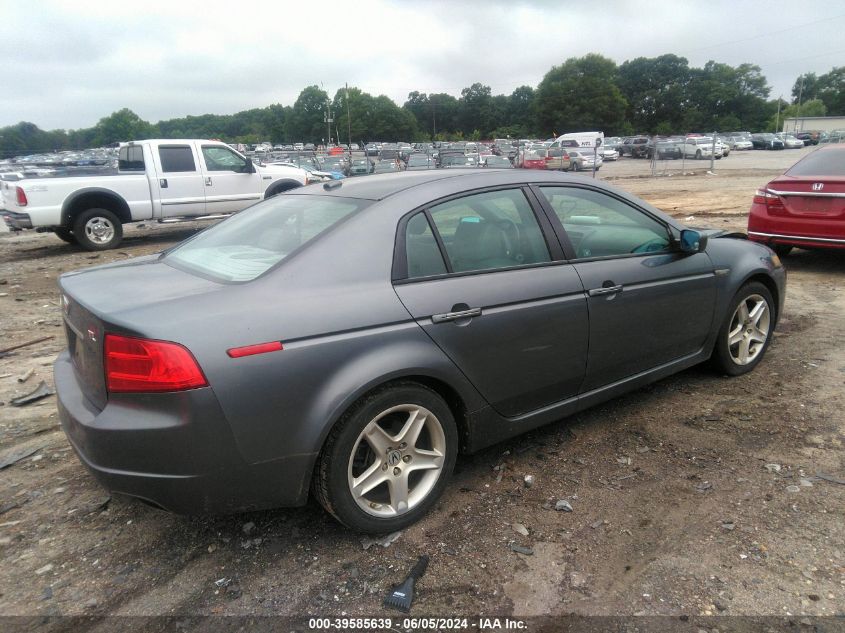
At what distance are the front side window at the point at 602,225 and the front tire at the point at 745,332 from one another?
91 centimetres

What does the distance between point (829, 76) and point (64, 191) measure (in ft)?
493

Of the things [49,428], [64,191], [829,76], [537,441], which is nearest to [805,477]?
[537,441]

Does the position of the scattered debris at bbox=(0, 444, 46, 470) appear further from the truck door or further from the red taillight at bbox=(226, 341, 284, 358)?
the truck door

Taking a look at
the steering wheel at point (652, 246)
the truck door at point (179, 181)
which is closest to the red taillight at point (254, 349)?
the steering wheel at point (652, 246)

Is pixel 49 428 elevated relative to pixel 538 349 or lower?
lower

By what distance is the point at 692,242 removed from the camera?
374 cm

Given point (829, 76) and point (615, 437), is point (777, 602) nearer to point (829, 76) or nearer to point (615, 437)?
point (615, 437)

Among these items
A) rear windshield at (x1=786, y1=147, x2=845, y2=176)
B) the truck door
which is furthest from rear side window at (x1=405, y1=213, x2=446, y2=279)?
the truck door

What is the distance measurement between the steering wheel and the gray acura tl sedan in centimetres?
1

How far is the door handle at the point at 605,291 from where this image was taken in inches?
129

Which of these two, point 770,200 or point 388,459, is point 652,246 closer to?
point 388,459

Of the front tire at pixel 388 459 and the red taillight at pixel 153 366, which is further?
the front tire at pixel 388 459

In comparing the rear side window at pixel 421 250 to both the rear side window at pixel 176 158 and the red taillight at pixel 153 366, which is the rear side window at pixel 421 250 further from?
the rear side window at pixel 176 158

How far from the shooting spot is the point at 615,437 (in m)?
3.61
